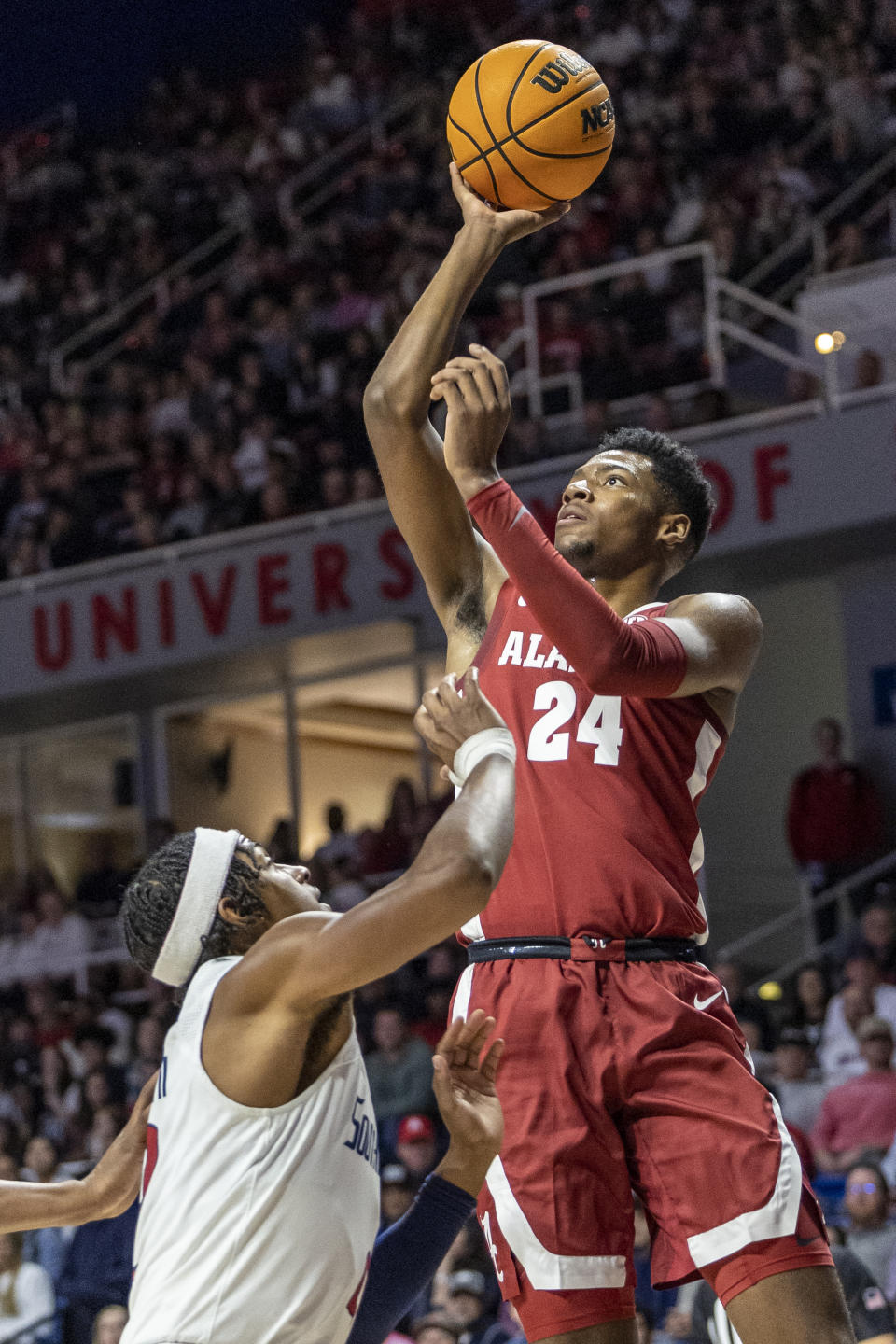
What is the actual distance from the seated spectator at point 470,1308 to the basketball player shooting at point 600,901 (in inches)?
184

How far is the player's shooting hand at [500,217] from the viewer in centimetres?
401

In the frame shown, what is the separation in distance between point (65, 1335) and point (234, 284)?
11.3 m

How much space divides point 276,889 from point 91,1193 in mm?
834

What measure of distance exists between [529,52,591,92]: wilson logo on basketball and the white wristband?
1.75m

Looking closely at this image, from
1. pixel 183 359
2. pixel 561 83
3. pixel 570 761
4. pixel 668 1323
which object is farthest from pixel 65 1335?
pixel 183 359

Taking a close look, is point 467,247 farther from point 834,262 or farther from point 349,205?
point 349,205

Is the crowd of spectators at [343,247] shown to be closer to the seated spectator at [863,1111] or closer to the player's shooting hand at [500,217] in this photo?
the seated spectator at [863,1111]

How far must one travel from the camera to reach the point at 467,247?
3953 millimetres

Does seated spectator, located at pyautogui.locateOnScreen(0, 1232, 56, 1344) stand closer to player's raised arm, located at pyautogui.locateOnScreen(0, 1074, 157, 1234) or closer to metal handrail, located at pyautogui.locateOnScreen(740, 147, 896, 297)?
player's raised arm, located at pyautogui.locateOnScreen(0, 1074, 157, 1234)

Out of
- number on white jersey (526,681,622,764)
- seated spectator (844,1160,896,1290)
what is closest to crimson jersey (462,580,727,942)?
number on white jersey (526,681,622,764)

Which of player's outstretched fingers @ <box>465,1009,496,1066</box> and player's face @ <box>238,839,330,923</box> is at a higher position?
player's face @ <box>238,839,330,923</box>

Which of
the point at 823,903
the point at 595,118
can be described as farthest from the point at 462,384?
the point at 823,903

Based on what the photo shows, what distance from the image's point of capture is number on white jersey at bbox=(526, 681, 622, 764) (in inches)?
150

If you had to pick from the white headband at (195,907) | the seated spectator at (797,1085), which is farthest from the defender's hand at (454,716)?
the seated spectator at (797,1085)
